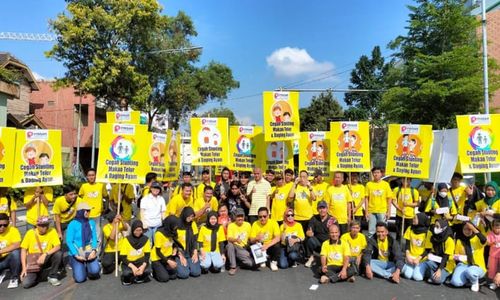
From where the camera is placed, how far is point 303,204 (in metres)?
8.60

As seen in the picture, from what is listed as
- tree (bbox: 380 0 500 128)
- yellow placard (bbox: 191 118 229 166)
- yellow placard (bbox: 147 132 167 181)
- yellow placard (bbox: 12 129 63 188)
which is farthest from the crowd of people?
tree (bbox: 380 0 500 128)

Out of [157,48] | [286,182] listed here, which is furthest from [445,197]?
[157,48]

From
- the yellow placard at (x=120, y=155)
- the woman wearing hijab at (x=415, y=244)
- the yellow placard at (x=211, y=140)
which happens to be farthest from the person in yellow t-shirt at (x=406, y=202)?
the yellow placard at (x=120, y=155)

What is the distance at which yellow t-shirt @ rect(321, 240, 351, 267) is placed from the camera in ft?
23.9

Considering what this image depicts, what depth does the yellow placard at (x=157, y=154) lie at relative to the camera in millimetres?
10007

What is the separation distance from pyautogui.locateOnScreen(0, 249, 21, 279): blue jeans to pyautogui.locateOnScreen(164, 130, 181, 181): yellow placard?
148 inches

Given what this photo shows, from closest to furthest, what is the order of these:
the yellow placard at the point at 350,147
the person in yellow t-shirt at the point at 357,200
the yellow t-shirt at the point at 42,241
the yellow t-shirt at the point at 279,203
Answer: the yellow t-shirt at the point at 42,241
the yellow t-shirt at the point at 279,203
the person in yellow t-shirt at the point at 357,200
the yellow placard at the point at 350,147

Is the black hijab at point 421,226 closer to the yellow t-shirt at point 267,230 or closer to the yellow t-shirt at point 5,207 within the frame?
the yellow t-shirt at point 267,230

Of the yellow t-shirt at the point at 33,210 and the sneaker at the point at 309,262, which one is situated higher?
the yellow t-shirt at the point at 33,210

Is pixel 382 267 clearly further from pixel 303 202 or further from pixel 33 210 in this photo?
pixel 33 210

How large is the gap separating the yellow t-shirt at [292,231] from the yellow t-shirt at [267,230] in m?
0.13

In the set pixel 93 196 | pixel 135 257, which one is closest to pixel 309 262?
pixel 135 257

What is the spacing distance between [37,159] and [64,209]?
41.8 inches

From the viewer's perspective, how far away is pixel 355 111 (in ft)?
127
